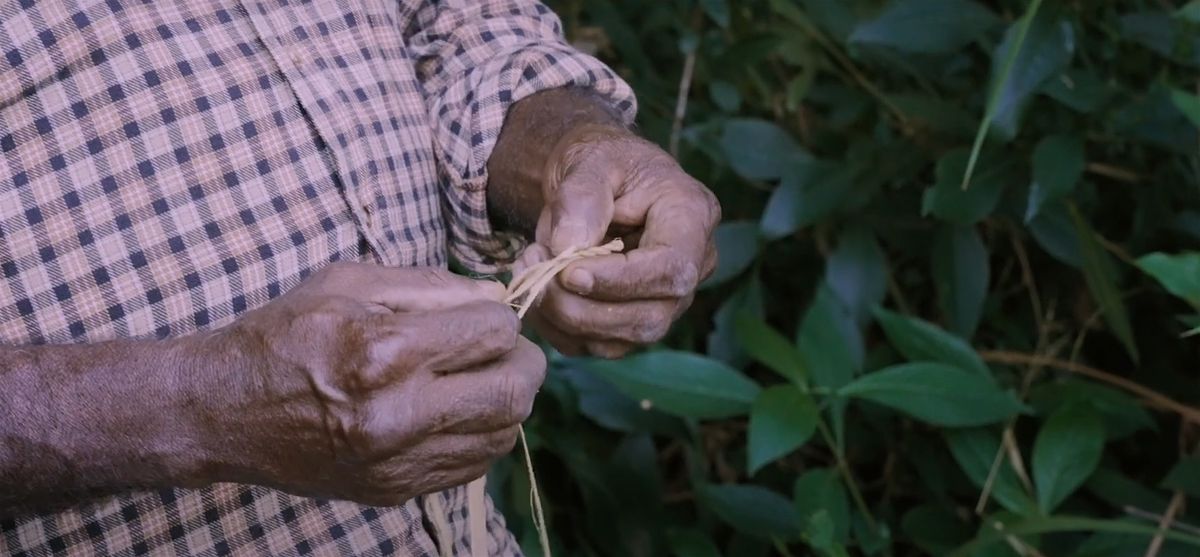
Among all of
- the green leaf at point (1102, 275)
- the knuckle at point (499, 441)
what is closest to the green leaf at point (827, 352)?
the green leaf at point (1102, 275)

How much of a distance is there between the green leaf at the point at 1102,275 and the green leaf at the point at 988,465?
14cm

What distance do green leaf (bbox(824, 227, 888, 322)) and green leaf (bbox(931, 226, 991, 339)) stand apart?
5 cm

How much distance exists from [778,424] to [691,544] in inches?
8.3

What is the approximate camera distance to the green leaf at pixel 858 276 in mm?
1041

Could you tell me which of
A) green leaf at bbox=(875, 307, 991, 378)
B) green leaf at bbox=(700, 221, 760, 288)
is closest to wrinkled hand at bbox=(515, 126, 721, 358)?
green leaf at bbox=(875, 307, 991, 378)

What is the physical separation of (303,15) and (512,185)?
5.7 inches

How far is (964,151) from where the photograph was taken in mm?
929

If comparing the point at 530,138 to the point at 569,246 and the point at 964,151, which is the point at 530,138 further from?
the point at 964,151

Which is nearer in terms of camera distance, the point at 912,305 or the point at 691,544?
the point at 691,544

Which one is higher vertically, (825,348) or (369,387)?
(369,387)

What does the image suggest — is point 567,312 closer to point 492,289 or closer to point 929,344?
point 492,289

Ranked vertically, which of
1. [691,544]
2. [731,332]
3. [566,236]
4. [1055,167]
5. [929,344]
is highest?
[566,236]

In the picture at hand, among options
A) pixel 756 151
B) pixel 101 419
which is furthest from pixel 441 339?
pixel 756 151

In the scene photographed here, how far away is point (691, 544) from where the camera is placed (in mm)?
978
